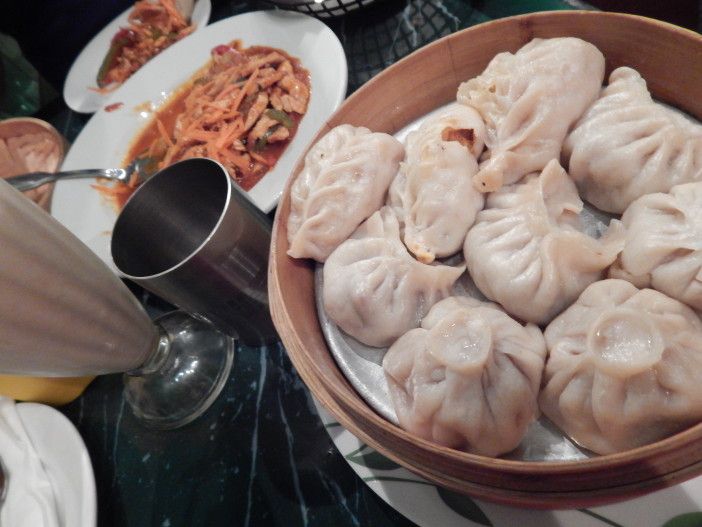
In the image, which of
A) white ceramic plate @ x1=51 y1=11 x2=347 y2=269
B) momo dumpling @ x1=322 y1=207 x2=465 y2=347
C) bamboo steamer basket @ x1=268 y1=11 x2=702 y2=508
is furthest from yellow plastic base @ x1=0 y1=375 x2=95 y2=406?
momo dumpling @ x1=322 y1=207 x2=465 y2=347

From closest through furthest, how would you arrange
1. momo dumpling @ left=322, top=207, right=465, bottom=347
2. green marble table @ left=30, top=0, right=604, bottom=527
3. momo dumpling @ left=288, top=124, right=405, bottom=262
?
momo dumpling @ left=322, top=207, right=465, bottom=347 → momo dumpling @ left=288, top=124, right=405, bottom=262 → green marble table @ left=30, top=0, right=604, bottom=527

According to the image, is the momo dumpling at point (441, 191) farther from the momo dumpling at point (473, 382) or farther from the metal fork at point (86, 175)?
the metal fork at point (86, 175)

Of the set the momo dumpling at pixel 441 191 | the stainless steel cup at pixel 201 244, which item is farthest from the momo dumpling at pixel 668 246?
the stainless steel cup at pixel 201 244

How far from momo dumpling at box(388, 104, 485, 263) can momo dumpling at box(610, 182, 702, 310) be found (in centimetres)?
39

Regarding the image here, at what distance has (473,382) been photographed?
1.15m

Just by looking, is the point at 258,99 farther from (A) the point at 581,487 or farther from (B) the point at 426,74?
(A) the point at 581,487

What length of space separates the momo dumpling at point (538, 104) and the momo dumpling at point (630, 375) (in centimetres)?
45

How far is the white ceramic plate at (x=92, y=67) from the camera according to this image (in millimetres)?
3326

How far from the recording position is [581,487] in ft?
3.39

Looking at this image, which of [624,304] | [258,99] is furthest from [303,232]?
[258,99]

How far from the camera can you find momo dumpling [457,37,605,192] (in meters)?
1.41

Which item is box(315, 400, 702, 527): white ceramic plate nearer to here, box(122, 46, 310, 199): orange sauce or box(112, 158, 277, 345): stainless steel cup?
box(112, 158, 277, 345): stainless steel cup

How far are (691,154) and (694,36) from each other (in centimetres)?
34

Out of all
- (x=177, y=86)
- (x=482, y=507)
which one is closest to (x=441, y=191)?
(x=482, y=507)
